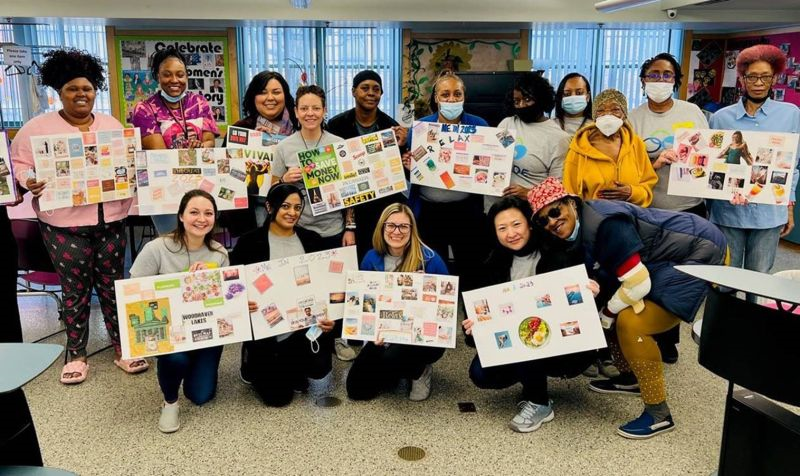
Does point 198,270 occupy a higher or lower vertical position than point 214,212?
lower

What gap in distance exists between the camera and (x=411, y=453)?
2.73 metres

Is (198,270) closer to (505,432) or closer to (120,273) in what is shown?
(120,273)

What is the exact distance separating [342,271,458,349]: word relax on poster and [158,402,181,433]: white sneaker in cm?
85

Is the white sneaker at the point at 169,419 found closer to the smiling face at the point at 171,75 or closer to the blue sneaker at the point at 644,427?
the smiling face at the point at 171,75

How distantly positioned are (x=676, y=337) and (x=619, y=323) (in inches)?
39.5

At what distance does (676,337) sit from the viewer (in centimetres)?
365

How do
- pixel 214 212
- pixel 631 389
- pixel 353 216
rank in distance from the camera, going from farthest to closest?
1. pixel 353 216
2. pixel 631 389
3. pixel 214 212

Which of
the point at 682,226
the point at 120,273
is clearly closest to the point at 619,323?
the point at 682,226

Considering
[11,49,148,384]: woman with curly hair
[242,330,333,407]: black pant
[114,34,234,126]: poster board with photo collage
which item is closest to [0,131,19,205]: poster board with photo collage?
[11,49,148,384]: woman with curly hair

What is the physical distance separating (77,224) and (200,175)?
2.18ft

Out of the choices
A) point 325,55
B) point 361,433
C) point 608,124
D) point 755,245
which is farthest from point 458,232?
point 325,55

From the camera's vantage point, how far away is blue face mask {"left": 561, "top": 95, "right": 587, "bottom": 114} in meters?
3.62

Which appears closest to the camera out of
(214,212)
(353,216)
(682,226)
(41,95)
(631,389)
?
(682,226)

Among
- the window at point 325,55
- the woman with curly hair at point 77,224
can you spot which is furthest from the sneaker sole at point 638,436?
the window at point 325,55
